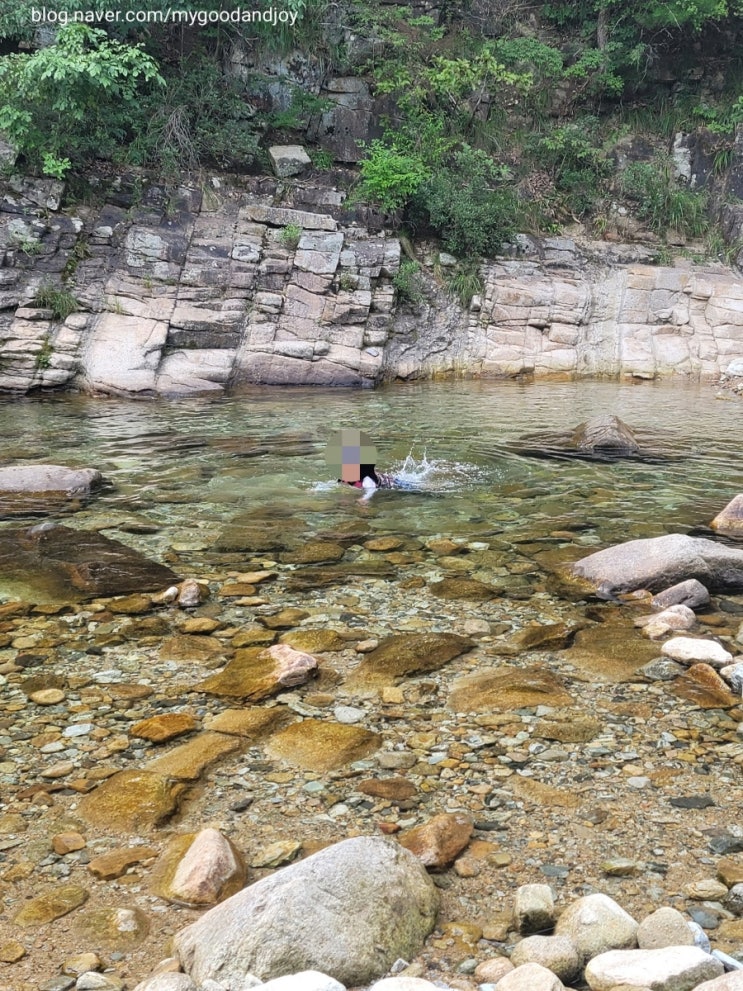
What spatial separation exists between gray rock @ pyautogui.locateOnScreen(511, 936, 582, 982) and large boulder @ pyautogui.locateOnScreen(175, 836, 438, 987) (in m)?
0.26

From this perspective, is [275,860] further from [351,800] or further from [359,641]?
[359,641]

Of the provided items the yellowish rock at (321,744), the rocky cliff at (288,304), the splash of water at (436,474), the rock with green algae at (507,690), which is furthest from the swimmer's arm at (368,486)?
the rocky cliff at (288,304)

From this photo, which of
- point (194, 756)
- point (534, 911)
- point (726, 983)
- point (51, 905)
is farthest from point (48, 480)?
point (726, 983)

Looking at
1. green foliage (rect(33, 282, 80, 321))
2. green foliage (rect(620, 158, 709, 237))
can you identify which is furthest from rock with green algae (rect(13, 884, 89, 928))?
green foliage (rect(620, 158, 709, 237))

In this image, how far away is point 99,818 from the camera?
2.69m

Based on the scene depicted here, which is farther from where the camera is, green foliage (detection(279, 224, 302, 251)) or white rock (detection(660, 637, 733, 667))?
green foliage (detection(279, 224, 302, 251))

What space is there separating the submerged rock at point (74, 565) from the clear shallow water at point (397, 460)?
0.31 m

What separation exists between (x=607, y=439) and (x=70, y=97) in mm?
10897

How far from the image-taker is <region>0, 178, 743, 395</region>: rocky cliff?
13.6 metres

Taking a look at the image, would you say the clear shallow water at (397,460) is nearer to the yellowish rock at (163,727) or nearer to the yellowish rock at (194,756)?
the yellowish rock at (163,727)

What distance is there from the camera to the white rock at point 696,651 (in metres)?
3.70

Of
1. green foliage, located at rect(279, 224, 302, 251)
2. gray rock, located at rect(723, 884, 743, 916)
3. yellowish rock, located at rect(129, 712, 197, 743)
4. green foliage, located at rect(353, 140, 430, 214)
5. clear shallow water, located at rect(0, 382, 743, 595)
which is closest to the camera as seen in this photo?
gray rock, located at rect(723, 884, 743, 916)

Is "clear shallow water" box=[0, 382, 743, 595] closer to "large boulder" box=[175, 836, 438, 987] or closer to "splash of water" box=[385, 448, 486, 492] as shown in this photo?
"splash of water" box=[385, 448, 486, 492]

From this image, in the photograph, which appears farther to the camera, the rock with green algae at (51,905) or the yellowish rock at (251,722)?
the yellowish rock at (251,722)
